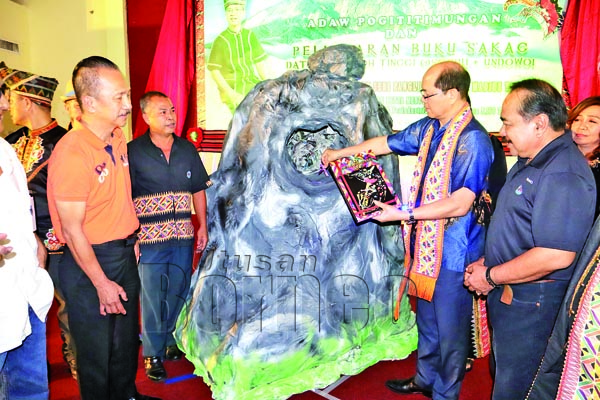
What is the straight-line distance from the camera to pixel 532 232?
50.5 inches

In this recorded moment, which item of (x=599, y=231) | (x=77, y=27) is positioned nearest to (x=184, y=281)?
(x=599, y=231)

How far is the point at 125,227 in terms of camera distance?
161 cm

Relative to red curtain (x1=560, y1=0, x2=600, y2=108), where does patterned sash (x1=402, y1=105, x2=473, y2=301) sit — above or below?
below

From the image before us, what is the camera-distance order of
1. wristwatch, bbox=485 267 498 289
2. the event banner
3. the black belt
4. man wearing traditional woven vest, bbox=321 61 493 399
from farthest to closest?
1. the event banner
2. man wearing traditional woven vest, bbox=321 61 493 399
3. the black belt
4. wristwatch, bbox=485 267 498 289

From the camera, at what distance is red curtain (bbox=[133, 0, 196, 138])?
4613mm

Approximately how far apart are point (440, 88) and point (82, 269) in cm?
140

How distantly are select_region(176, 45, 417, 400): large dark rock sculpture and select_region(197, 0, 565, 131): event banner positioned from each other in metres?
1.99

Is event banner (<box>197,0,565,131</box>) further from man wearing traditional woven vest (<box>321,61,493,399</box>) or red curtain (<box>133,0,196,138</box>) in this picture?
man wearing traditional woven vest (<box>321,61,493,399</box>)

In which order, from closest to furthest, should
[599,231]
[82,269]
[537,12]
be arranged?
[599,231] < [82,269] < [537,12]

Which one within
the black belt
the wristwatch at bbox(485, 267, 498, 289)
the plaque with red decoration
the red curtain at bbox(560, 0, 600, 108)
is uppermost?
the red curtain at bbox(560, 0, 600, 108)

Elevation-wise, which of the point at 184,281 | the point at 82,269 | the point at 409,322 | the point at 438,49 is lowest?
the point at 409,322

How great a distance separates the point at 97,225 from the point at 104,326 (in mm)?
363

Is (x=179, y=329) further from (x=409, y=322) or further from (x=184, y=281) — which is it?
(x=409, y=322)

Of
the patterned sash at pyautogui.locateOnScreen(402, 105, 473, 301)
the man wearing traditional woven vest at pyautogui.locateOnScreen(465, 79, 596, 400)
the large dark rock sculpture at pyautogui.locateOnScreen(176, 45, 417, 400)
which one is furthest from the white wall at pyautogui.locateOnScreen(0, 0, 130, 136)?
the man wearing traditional woven vest at pyautogui.locateOnScreen(465, 79, 596, 400)
